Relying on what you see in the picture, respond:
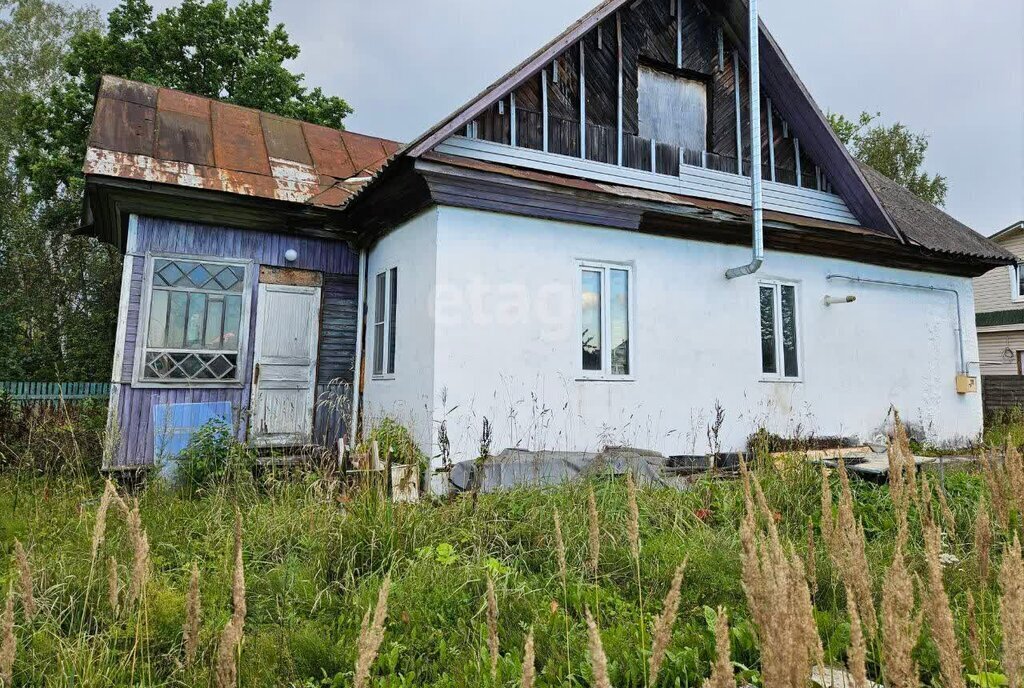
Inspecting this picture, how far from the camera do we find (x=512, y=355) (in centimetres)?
653

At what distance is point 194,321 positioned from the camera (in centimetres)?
750

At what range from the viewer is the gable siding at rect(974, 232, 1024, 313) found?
20156 millimetres

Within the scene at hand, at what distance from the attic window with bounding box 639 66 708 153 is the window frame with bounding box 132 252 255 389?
587 centimetres

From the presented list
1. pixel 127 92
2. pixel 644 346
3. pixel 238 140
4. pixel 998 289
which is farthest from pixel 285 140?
pixel 998 289

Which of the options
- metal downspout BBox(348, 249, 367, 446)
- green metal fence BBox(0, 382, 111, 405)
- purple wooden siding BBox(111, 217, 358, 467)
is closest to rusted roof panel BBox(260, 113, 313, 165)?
purple wooden siding BBox(111, 217, 358, 467)

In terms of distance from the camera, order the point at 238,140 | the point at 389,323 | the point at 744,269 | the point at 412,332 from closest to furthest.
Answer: the point at 412,332
the point at 389,323
the point at 744,269
the point at 238,140

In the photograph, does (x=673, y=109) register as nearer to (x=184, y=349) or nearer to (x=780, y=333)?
(x=780, y=333)

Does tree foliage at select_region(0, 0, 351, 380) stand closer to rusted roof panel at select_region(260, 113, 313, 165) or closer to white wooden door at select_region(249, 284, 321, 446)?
rusted roof panel at select_region(260, 113, 313, 165)

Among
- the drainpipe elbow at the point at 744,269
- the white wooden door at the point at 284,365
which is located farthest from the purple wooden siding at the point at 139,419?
the drainpipe elbow at the point at 744,269

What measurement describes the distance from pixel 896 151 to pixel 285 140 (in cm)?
2638

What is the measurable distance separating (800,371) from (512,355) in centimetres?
453

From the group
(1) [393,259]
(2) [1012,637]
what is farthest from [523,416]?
(2) [1012,637]

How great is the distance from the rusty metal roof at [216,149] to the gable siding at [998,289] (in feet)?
72.8

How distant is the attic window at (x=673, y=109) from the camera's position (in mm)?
8102
